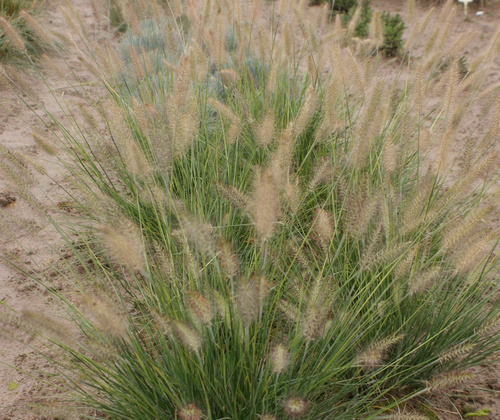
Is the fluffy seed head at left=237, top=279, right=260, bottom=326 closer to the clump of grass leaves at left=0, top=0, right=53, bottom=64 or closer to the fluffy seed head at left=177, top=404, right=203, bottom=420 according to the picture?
the fluffy seed head at left=177, top=404, right=203, bottom=420

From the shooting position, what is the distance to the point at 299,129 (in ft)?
6.41

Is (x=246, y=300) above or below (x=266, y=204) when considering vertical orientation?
below

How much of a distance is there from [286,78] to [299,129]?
1615 mm

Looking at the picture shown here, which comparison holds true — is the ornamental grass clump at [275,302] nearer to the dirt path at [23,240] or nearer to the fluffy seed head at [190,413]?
the fluffy seed head at [190,413]

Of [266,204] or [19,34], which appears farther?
[19,34]

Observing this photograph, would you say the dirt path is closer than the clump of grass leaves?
Yes

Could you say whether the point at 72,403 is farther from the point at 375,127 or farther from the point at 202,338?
the point at 375,127

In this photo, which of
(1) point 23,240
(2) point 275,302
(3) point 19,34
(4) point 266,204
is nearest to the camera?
(4) point 266,204

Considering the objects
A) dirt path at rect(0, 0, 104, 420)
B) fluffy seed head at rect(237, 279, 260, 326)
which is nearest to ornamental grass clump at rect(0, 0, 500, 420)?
fluffy seed head at rect(237, 279, 260, 326)

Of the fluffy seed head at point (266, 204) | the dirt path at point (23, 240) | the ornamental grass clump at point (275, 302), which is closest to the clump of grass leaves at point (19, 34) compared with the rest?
the dirt path at point (23, 240)

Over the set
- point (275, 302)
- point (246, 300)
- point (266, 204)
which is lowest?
point (275, 302)

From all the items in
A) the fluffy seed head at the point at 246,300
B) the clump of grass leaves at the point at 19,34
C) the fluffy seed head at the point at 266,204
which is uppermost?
the fluffy seed head at the point at 266,204

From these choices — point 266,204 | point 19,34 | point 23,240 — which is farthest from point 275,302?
point 19,34

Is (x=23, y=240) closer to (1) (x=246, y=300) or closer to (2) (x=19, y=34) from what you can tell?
(1) (x=246, y=300)
